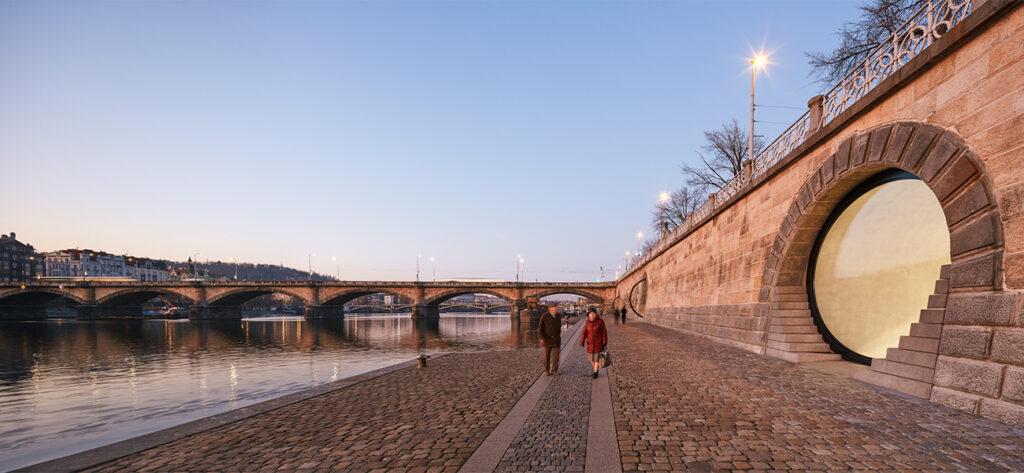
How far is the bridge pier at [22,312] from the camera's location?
268 ft

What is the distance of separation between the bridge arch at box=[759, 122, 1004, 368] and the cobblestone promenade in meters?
2.28

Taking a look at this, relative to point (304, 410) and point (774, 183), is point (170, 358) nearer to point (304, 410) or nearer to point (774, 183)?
point (304, 410)

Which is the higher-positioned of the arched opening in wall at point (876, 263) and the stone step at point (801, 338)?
the arched opening in wall at point (876, 263)

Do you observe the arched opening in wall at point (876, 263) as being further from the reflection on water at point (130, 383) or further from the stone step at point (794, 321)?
the reflection on water at point (130, 383)

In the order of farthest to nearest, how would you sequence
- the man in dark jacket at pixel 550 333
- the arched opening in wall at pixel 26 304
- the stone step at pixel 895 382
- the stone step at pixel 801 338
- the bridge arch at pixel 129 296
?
the arched opening in wall at pixel 26 304
the bridge arch at pixel 129 296
the stone step at pixel 801 338
the man in dark jacket at pixel 550 333
the stone step at pixel 895 382

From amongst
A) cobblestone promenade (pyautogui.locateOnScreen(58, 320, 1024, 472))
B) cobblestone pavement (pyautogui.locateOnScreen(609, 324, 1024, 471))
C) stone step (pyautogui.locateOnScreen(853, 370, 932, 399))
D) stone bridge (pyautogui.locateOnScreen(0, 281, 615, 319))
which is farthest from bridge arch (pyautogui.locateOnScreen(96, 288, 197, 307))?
stone step (pyautogui.locateOnScreen(853, 370, 932, 399))

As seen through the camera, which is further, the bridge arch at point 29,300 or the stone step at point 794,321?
the bridge arch at point 29,300

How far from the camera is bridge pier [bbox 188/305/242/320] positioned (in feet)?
263

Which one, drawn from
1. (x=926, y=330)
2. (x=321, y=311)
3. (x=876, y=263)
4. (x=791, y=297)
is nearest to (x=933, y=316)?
(x=926, y=330)

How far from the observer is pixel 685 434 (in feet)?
19.5

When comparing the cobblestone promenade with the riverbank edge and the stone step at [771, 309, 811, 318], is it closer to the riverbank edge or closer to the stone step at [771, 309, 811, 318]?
the riverbank edge

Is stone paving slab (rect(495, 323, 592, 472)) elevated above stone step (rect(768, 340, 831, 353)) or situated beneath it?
elevated above

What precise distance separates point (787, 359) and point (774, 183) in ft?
18.8

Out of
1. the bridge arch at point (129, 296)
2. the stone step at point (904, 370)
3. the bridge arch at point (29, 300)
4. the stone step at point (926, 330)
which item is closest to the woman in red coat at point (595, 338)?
the stone step at point (904, 370)
